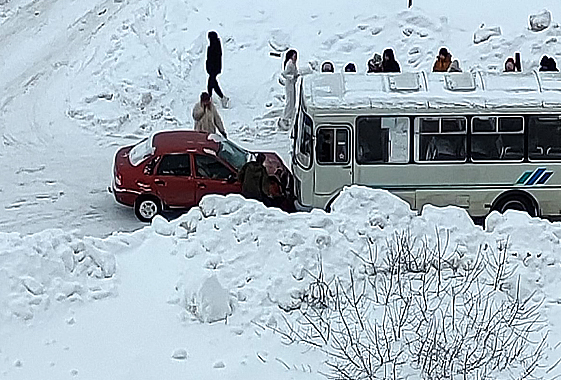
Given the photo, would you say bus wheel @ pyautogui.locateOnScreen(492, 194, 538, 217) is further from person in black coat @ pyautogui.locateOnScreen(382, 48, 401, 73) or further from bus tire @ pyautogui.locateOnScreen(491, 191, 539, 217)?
person in black coat @ pyautogui.locateOnScreen(382, 48, 401, 73)

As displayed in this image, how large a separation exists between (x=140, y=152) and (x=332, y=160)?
3276mm

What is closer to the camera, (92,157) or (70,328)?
(70,328)

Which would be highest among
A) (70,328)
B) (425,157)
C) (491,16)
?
(491,16)

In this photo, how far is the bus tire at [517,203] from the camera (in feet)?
52.9

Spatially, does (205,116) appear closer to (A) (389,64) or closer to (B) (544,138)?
(A) (389,64)

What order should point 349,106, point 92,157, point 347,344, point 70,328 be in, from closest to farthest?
point 347,344 → point 70,328 → point 349,106 → point 92,157

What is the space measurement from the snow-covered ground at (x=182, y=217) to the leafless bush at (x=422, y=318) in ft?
0.54

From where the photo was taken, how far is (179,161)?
1652cm

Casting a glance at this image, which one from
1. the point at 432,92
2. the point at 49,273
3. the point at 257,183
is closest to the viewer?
the point at 49,273

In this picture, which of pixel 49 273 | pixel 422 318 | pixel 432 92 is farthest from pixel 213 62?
pixel 422 318

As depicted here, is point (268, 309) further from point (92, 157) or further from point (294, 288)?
point (92, 157)

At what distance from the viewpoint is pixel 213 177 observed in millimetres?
16500

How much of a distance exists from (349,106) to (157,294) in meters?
6.03

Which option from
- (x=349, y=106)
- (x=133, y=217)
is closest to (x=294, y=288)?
(x=349, y=106)
